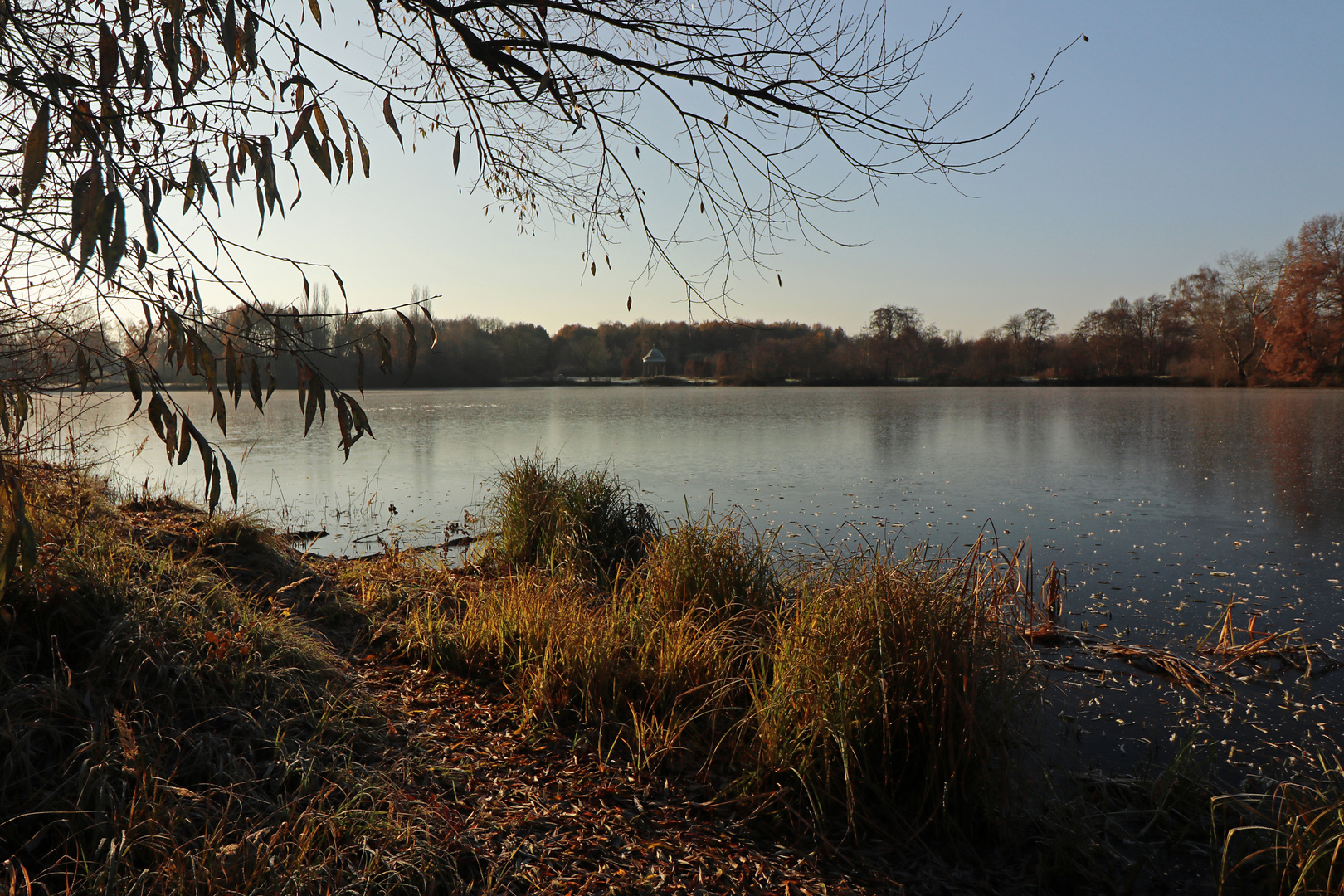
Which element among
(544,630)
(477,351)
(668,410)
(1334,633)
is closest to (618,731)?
(544,630)

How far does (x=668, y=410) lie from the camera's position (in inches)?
1196

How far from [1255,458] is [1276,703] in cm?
1301

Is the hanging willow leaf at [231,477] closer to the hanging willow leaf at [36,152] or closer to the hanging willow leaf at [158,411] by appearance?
the hanging willow leaf at [158,411]

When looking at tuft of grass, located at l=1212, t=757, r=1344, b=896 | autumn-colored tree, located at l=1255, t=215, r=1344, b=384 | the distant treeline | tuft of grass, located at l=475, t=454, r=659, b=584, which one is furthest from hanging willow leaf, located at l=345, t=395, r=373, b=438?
autumn-colored tree, located at l=1255, t=215, r=1344, b=384

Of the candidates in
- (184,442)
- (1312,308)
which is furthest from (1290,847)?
(1312,308)

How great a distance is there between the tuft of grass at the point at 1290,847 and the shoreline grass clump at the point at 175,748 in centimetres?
278

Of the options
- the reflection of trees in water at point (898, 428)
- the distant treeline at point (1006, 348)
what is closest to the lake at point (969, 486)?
the reflection of trees in water at point (898, 428)

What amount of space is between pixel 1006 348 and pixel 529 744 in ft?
266

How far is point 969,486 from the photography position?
11.5 meters

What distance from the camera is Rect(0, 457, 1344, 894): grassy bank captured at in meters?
2.26

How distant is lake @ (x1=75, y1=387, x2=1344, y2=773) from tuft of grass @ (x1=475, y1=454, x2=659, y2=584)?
127cm

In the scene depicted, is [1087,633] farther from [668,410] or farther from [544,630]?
[668,410]

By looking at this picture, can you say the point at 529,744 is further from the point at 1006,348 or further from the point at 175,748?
the point at 1006,348

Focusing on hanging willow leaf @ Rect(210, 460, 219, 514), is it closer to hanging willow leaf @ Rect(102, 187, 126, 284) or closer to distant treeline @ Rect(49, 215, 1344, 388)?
hanging willow leaf @ Rect(102, 187, 126, 284)
